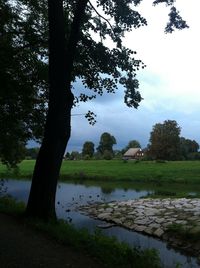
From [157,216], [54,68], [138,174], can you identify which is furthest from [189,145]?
[54,68]

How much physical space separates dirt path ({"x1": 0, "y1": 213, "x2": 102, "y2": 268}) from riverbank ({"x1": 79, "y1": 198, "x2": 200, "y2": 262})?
22.3 ft

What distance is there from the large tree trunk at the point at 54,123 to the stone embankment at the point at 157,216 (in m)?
6.01

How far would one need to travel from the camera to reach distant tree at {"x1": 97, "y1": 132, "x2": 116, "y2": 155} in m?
114

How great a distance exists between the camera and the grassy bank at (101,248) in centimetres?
961

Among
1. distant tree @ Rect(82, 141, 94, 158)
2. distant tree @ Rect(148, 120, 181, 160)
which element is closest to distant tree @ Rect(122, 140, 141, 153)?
distant tree @ Rect(82, 141, 94, 158)

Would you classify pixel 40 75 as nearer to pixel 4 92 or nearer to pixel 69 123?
pixel 4 92

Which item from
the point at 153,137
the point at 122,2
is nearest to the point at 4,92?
the point at 122,2

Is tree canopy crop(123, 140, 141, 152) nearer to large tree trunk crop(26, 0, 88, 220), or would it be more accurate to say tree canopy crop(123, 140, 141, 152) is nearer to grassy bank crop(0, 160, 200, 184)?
grassy bank crop(0, 160, 200, 184)

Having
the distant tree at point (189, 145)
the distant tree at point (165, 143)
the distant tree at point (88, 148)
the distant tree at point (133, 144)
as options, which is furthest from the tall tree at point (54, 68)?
the distant tree at point (133, 144)

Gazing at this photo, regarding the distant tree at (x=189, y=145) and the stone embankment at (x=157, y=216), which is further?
the distant tree at (x=189, y=145)

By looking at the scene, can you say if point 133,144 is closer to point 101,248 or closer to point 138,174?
point 138,174

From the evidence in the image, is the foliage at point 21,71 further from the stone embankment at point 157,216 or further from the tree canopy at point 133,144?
the tree canopy at point 133,144

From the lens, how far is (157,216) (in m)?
21.7

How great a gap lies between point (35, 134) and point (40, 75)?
3566mm
